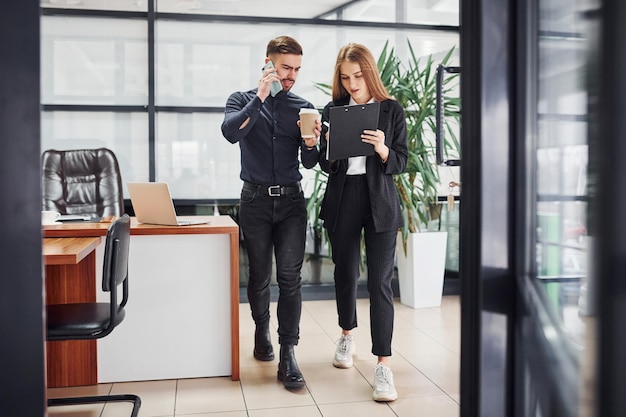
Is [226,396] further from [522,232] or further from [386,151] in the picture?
[522,232]

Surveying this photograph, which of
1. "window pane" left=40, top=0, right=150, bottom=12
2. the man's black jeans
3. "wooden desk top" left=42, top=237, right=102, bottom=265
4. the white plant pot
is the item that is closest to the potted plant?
the white plant pot

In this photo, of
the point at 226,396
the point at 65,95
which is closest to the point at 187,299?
the point at 226,396

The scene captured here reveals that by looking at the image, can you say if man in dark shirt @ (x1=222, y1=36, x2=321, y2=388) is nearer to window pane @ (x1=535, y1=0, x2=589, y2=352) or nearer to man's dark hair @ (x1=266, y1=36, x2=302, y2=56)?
man's dark hair @ (x1=266, y1=36, x2=302, y2=56)

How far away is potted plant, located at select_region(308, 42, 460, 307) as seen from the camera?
4.60 meters

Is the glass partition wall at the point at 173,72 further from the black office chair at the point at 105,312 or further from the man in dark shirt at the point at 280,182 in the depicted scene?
the black office chair at the point at 105,312

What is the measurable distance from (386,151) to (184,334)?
131 cm

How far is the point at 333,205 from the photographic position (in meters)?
3.01

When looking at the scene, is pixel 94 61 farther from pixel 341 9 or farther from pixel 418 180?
pixel 418 180

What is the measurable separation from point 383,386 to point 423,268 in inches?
78.7

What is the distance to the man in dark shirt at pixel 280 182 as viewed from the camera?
3027mm

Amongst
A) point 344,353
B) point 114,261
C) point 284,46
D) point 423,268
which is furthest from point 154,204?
point 423,268

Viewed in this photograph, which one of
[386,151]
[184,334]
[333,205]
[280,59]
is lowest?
[184,334]

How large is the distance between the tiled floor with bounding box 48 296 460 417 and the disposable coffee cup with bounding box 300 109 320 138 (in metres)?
1.17

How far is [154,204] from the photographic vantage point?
3.13 metres
